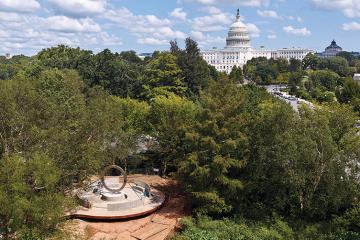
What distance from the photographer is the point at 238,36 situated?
501 ft

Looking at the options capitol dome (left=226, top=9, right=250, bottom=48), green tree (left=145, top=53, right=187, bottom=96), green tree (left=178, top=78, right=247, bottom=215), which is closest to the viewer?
green tree (left=178, top=78, right=247, bottom=215)

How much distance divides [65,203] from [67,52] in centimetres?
5481

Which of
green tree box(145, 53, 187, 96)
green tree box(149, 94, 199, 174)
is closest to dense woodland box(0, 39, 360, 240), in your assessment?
green tree box(149, 94, 199, 174)

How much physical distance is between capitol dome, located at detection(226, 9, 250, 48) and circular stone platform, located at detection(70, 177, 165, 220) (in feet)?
435

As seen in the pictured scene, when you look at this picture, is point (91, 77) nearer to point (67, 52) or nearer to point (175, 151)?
point (67, 52)

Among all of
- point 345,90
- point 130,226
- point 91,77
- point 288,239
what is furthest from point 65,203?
point 345,90

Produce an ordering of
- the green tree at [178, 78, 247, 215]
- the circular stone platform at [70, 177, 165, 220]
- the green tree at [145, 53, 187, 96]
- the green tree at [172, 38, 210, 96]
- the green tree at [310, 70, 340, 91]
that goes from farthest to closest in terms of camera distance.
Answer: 1. the green tree at [310, 70, 340, 91]
2. the green tree at [172, 38, 210, 96]
3. the green tree at [145, 53, 187, 96]
4. the circular stone platform at [70, 177, 165, 220]
5. the green tree at [178, 78, 247, 215]

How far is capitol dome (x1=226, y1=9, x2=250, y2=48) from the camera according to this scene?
151m

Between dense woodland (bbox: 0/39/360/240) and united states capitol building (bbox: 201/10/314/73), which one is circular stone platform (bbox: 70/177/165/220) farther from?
united states capitol building (bbox: 201/10/314/73)

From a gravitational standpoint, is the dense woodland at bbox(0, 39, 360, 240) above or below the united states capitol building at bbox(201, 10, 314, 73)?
below

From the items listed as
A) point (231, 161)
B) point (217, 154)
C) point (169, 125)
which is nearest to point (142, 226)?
point (217, 154)

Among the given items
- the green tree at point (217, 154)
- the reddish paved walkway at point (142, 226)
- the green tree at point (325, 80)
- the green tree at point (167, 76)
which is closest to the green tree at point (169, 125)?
the green tree at point (217, 154)

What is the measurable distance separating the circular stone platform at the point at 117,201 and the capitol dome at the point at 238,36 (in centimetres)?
13259

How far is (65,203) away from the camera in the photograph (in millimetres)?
16781
